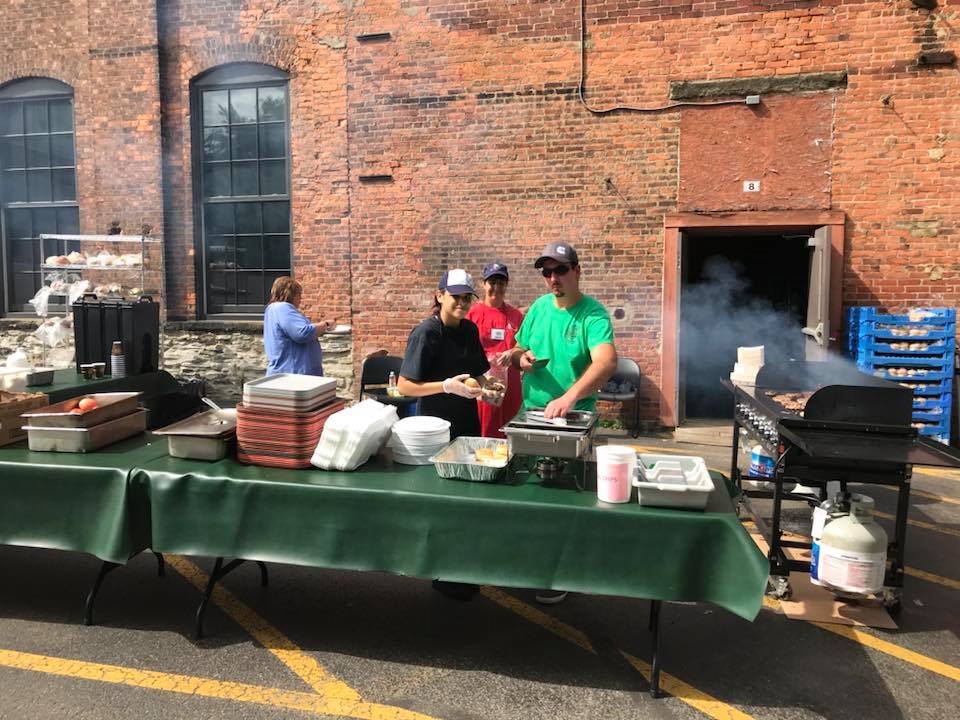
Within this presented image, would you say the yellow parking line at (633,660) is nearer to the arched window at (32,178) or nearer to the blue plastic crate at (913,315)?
the blue plastic crate at (913,315)

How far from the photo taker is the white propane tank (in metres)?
3.76

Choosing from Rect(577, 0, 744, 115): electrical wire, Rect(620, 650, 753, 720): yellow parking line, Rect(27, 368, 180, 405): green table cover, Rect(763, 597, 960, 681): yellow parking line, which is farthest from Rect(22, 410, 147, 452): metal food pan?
Rect(577, 0, 744, 115): electrical wire

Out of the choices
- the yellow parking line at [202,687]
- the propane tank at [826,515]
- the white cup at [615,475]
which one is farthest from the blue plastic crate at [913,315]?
the yellow parking line at [202,687]

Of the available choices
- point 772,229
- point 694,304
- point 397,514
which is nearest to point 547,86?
point 772,229

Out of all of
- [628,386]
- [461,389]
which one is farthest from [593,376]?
[628,386]

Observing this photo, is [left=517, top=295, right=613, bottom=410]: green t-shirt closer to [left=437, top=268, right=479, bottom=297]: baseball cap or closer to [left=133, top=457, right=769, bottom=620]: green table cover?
[left=437, top=268, right=479, bottom=297]: baseball cap

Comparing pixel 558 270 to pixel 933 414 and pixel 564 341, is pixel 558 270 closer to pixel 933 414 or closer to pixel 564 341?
pixel 564 341

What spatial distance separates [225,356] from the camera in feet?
34.1

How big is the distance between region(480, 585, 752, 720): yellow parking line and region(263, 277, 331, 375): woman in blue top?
2661mm

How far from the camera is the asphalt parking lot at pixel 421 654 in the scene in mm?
3182

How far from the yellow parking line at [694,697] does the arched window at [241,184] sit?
27.6 ft

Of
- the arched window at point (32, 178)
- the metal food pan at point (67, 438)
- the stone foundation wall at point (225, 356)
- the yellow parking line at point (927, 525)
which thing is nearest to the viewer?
the metal food pan at point (67, 438)

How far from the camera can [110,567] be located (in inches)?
157

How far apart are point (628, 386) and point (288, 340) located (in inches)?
183
